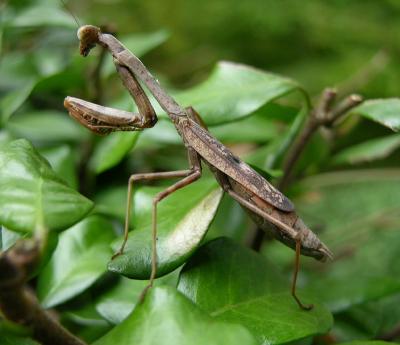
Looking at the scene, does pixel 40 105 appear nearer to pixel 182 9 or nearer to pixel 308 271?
pixel 308 271

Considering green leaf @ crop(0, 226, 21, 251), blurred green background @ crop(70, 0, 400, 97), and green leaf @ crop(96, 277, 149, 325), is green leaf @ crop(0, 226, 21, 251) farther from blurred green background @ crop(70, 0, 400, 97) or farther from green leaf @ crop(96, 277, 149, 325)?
blurred green background @ crop(70, 0, 400, 97)

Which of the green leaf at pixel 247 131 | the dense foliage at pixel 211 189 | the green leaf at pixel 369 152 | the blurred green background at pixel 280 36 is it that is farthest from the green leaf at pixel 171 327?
the blurred green background at pixel 280 36

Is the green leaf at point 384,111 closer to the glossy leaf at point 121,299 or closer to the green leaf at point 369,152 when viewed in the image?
the green leaf at point 369,152

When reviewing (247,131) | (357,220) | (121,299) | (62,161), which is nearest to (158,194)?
(121,299)

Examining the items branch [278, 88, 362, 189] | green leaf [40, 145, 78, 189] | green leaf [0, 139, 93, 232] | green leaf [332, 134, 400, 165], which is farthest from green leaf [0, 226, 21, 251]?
green leaf [332, 134, 400, 165]

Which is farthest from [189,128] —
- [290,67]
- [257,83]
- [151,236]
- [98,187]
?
[290,67]

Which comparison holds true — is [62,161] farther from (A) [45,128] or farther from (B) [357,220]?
(B) [357,220]
